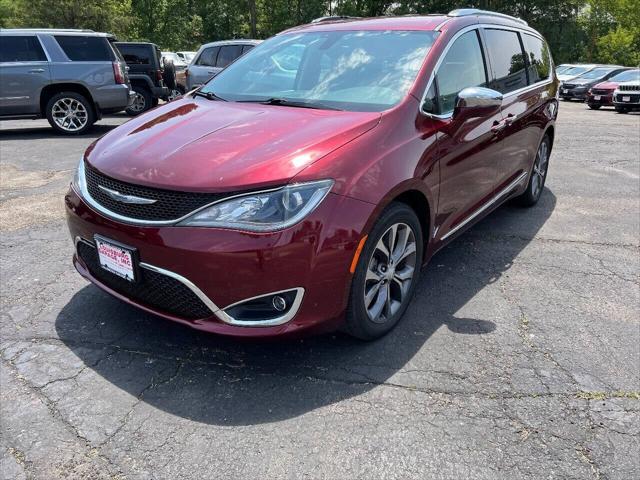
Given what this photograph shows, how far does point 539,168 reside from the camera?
580 cm

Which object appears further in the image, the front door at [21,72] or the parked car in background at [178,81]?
the parked car in background at [178,81]

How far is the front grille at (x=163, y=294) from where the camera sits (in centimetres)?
256

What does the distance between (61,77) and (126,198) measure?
8.87m

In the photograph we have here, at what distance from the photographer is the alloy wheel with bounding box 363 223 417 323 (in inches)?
116

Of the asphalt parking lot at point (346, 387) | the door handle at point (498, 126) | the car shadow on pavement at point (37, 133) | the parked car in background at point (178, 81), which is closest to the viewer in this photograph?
the asphalt parking lot at point (346, 387)

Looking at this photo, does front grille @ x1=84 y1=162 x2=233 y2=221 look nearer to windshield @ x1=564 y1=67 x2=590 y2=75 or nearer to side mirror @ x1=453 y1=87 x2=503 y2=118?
side mirror @ x1=453 y1=87 x2=503 y2=118

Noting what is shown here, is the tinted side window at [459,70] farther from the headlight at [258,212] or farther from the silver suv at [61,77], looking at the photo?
the silver suv at [61,77]

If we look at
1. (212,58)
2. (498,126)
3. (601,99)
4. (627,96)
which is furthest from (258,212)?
(601,99)

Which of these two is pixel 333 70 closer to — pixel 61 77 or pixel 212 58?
pixel 61 77

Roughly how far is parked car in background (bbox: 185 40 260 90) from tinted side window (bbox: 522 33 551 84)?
8.57 meters

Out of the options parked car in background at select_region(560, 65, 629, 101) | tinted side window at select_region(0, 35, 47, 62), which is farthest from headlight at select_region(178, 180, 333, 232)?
parked car in background at select_region(560, 65, 629, 101)

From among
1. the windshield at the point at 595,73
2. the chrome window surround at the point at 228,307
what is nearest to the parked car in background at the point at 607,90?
the windshield at the point at 595,73

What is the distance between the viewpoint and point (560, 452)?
2.33 meters

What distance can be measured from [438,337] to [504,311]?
2.10ft
